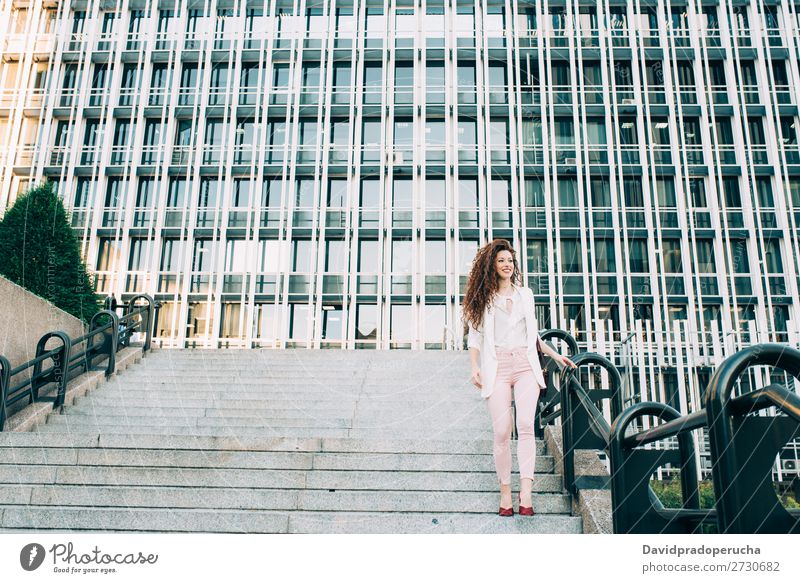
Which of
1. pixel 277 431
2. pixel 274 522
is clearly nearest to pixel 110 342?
pixel 277 431

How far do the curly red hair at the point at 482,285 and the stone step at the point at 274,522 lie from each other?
1148 millimetres

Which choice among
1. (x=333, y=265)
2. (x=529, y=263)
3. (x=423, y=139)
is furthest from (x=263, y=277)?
(x=529, y=263)

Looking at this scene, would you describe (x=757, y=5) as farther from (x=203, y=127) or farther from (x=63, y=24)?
(x=63, y=24)

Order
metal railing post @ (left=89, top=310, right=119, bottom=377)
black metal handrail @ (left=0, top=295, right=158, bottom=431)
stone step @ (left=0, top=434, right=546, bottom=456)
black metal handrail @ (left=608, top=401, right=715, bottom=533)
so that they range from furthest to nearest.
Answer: metal railing post @ (left=89, top=310, right=119, bottom=377)
black metal handrail @ (left=0, top=295, right=158, bottom=431)
stone step @ (left=0, top=434, right=546, bottom=456)
black metal handrail @ (left=608, top=401, right=715, bottom=533)

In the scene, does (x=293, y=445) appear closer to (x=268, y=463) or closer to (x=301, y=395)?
(x=268, y=463)

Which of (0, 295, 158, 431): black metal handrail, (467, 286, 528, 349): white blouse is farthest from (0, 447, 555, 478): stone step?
(0, 295, 158, 431): black metal handrail

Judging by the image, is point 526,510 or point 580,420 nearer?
point 526,510

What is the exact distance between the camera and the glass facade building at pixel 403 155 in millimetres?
19688

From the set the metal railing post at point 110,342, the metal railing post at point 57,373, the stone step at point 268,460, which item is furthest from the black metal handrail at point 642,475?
the metal railing post at point 110,342

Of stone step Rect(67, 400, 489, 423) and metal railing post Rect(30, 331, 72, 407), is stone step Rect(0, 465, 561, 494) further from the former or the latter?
metal railing post Rect(30, 331, 72, 407)

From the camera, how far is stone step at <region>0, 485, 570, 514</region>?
4.17 meters

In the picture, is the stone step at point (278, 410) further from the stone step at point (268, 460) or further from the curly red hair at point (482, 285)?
the curly red hair at point (482, 285)
